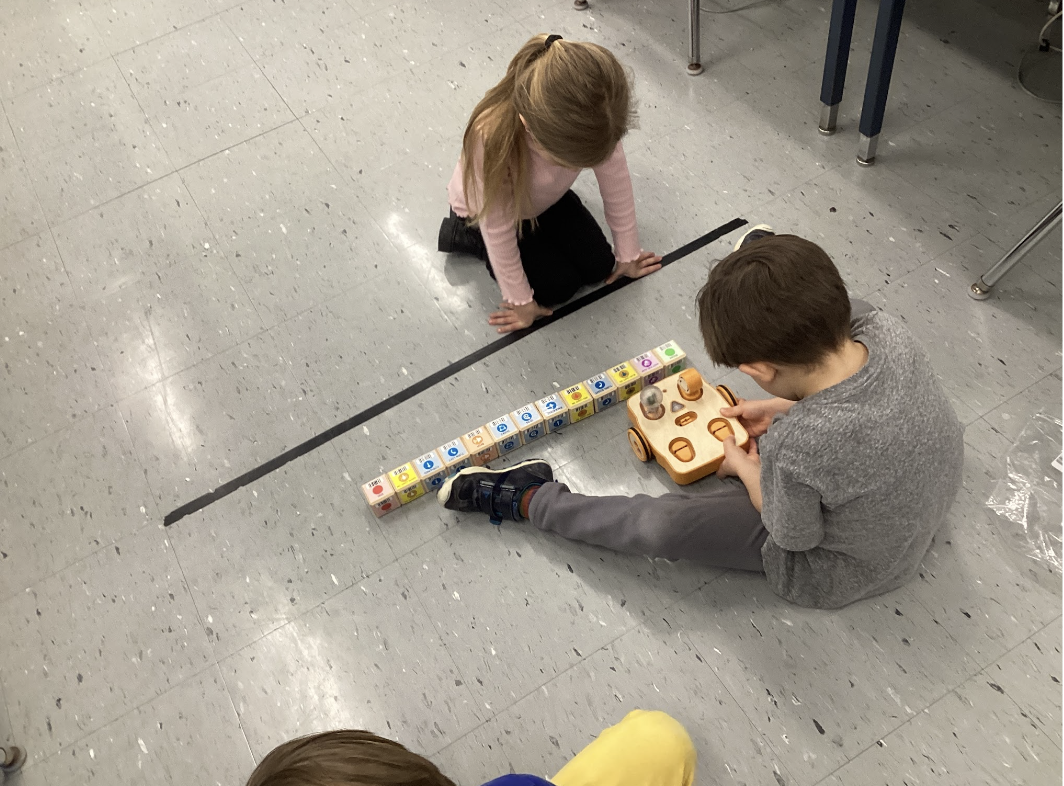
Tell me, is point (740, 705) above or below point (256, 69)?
below

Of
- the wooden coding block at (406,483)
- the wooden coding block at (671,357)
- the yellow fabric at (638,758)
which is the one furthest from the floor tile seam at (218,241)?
the yellow fabric at (638,758)

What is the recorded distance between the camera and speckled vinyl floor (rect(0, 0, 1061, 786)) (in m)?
1.46

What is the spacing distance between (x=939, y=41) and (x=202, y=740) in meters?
2.41

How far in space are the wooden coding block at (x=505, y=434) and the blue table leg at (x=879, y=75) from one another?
110 cm

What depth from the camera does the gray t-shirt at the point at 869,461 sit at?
118 centimetres

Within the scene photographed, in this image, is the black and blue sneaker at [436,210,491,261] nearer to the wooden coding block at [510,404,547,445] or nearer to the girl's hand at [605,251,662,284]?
the girl's hand at [605,251,662,284]

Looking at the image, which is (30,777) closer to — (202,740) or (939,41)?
(202,740)

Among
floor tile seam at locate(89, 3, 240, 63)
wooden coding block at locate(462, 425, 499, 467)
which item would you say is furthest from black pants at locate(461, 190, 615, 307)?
floor tile seam at locate(89, 3, 240, 63)

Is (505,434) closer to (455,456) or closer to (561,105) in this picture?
(455,456)

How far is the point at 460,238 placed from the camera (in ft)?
6.72

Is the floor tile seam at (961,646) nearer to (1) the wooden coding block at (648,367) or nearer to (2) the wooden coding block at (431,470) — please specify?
(1) the wooden coding block at (648,367)

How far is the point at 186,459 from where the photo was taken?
1.84 m

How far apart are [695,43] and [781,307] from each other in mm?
1461

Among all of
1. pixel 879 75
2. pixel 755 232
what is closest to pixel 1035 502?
pixel 755 232
